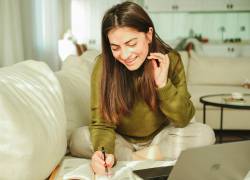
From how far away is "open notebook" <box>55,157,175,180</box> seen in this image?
1.07 m

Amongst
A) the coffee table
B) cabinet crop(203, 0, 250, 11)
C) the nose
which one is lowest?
the coffee table

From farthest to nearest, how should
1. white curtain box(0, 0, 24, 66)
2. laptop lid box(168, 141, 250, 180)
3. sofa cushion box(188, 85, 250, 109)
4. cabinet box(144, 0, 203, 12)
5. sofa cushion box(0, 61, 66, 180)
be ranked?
1. cabinet box(144, 0, 203, 12)
2. sofa cushion box(188, 85, 250, 109)
3. white curtain box(0, 0, 24, 66)
4. sofa cushion box(0, 61, 66, 180)
5. laptop lid box(168, 141, 250, 180)

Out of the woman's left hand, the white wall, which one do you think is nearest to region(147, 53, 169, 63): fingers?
the woman's left hand

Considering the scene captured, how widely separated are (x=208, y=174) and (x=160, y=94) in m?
0.52

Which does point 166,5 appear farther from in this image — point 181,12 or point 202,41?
point 202,41

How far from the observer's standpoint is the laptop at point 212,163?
795 mm

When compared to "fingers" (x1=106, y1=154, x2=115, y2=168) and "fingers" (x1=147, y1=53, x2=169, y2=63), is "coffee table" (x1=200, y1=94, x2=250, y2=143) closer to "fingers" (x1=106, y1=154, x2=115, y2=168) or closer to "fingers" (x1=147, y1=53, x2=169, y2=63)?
"fingers" (x1=147, y1=53, x2=169, y2=63)

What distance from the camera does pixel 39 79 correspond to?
1197 mm

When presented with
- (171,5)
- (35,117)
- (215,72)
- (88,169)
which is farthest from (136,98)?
(171,5)

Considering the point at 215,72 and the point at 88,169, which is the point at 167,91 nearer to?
the point at 88,169

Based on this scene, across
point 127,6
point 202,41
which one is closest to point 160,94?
point 127,6

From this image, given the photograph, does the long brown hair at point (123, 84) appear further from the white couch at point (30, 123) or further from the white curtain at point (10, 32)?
the white curtain at point (10, 32)

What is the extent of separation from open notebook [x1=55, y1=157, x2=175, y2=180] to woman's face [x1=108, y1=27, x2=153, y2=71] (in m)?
0.35

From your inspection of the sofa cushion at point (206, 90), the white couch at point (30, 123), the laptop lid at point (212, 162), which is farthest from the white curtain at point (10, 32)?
the laptop lid at point (212, 162)
